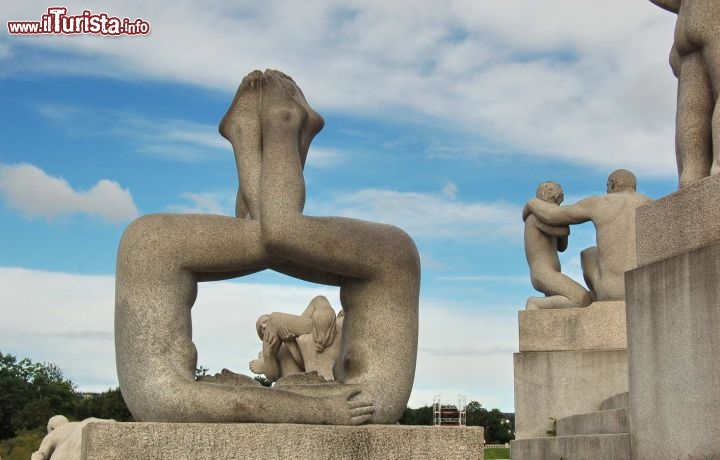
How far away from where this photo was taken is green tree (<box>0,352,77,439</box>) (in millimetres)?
47094

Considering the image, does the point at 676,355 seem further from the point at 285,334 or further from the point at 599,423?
the point at 285,334

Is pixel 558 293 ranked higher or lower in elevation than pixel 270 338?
higher

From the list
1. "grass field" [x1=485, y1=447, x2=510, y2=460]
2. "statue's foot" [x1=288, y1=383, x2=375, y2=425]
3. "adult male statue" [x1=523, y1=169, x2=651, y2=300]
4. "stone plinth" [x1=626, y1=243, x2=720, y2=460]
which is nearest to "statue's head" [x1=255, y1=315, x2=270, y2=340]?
"stone plinth" [x1=626, y1=243, x2=720, y2=460]

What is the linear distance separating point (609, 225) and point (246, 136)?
30.2ft

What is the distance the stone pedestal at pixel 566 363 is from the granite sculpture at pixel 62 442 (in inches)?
236

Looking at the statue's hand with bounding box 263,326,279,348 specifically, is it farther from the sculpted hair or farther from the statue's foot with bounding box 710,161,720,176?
the sculpted hair

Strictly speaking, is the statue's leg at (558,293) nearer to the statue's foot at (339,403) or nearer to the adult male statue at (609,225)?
the adult male statue at (609,225)

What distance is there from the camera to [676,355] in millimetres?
8008

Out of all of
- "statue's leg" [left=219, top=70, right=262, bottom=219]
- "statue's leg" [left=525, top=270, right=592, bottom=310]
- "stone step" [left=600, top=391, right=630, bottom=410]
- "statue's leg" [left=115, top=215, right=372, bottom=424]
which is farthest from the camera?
"statue's leg" [left=525, top=270, right=592, bottom=310]

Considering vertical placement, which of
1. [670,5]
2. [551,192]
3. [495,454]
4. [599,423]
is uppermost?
[670,5]

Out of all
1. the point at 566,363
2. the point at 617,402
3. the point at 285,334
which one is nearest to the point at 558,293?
the point at 566,363

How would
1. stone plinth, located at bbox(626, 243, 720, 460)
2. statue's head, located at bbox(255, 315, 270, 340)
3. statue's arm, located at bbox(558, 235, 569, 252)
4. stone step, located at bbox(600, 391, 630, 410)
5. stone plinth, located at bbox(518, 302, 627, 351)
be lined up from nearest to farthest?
1. stone plinth, located at bbox(626, 243, 720, 460)
2. statue's head, located at bbox(255, 315, 270, 340)
3. stone step, located at bbox(600, 391, 630, 410)
4. stone plinth, located at bbox(518, 302, 627, 351)
5. statue's arm, located at bbox(558, 235, 569, 252)

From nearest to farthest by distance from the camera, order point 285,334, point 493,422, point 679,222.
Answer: point 679,222 < point 285,334 < point 493,422

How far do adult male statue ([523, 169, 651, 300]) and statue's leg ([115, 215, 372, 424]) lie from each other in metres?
9.11
